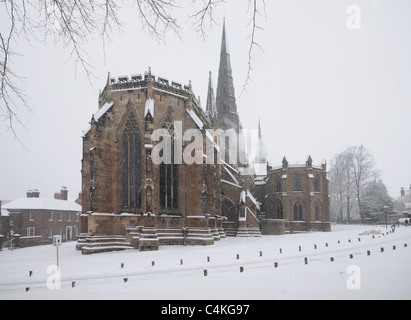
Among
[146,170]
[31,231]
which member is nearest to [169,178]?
[146,170]

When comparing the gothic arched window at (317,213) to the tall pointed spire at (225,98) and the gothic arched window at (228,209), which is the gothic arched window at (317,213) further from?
the tall pointed spire at (225,98)

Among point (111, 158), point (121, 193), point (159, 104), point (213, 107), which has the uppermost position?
point (213, 107)

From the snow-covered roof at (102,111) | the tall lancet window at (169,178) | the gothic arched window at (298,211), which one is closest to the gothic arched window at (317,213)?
the gothic arched window at (298,211)

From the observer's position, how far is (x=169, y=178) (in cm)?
2305

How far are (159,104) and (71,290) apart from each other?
1594cm

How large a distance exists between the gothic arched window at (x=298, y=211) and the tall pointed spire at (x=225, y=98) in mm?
14619

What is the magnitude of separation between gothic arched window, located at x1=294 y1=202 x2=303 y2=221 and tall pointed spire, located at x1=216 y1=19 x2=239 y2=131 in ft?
48.0

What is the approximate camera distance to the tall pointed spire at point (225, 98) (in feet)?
158

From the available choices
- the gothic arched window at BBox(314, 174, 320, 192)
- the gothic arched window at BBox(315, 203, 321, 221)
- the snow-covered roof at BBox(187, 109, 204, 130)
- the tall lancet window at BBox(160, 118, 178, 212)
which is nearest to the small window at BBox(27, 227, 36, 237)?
the tall lancet window at BBox(160, 118, 178, 212)

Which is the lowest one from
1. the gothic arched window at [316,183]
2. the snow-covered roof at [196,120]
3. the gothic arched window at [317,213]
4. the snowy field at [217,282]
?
the gothic arched window at [317,213]

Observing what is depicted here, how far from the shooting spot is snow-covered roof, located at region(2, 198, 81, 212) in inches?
1745
